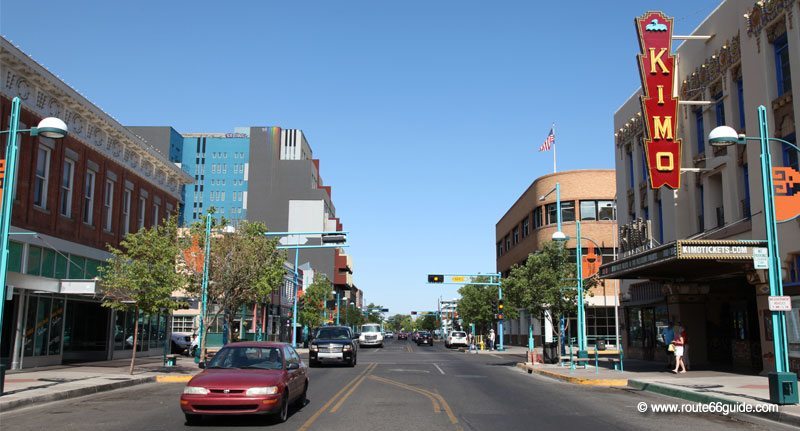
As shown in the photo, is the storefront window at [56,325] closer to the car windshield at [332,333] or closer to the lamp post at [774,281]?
the car windshield at [332,333]

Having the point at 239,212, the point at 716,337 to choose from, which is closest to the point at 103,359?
the point at 716,337

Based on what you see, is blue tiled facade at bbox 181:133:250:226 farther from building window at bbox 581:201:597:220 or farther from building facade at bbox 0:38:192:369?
building facade at bbox 0:38:192:369

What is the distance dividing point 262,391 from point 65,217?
65.2 feet

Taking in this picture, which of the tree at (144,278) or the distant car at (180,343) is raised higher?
the tree at (144,278)

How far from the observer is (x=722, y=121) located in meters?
25.9

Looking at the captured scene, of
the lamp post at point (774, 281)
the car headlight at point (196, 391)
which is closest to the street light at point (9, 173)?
the car headlight at point (196, 391)

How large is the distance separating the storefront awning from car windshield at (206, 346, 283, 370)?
13.6m

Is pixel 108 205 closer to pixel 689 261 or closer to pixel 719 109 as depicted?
pixel 689 261

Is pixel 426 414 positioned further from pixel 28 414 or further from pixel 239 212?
pixel 239 212

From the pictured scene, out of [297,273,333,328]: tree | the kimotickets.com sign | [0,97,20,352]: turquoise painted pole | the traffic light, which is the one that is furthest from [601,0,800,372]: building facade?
[297,273,333,328]: tree

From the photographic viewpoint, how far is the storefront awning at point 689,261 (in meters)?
21.2

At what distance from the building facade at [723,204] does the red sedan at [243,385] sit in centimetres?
1446

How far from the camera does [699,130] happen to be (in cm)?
2786

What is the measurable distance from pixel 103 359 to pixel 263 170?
8904 centimetres
